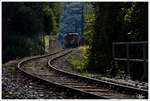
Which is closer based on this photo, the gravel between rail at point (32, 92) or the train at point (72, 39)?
the gravel between rail at point (32, 92)

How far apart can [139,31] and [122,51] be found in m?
1.45

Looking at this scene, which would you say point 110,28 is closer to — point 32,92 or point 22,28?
point 32,92

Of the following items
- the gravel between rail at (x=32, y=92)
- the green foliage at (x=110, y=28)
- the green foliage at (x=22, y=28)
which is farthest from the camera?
the green foliage at (x=22, y=28)

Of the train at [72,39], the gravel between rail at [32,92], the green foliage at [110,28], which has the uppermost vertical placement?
the green foliage at [110,28]

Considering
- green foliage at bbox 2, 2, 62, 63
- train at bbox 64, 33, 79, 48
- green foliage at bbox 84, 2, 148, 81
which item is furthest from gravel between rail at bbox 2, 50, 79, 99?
train at bbox 64, 33, 79, 48

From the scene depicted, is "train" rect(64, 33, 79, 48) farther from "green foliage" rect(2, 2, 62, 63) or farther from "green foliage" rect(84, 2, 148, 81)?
"green foliage" rect(84, 2, 148, 81)

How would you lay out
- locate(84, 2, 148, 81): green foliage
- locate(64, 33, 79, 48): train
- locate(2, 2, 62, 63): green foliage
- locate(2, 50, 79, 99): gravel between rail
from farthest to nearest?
1. locate(64, 33, 79, 48): train
2. locate(2, 2, 62, 63): green foliage
3. locate(84, 2, 148, 81): green foliage
4. locate(2, 50, 79, 99): gravel between rail

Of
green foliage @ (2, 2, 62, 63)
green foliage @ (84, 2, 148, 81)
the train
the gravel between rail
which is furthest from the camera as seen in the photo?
the train

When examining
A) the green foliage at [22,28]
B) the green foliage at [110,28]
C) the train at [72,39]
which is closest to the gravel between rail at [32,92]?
the green foliage at [110,28]

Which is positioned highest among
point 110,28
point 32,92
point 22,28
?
point 110,28

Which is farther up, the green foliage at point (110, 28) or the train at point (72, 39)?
the green foliage at point (110, 28)

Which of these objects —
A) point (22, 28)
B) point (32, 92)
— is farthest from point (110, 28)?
point (22, 28)

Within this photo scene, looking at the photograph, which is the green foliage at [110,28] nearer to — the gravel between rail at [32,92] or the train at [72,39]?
the gravel between rail at [32,92]

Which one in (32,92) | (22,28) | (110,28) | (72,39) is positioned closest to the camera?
(32,92)
